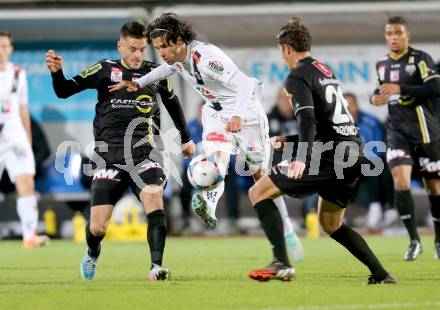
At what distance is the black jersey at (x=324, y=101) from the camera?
7773 millimetres

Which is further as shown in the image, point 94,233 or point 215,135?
point 215,135

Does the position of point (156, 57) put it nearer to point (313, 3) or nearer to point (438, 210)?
point (313, 3)

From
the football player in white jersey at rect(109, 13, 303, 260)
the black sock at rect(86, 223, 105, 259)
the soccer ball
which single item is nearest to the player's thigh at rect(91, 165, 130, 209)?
the black sock at rect(86, 223, 105, 259)

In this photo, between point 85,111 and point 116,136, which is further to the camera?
point 85,111

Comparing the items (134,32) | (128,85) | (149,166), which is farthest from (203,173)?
(134,32)

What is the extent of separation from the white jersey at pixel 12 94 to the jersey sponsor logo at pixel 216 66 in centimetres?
Result: 664

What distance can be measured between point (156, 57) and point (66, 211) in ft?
11.1

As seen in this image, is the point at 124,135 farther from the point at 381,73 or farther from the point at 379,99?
the point at 381,73

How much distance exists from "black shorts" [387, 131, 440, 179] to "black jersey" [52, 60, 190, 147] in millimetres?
3220

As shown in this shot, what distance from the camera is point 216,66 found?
8930 mm

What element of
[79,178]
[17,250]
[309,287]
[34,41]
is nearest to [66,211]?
[79,178]

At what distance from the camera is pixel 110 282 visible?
871 centimetres

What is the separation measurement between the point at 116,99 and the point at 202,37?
890 cm

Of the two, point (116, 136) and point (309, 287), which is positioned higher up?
point (116, 136)
